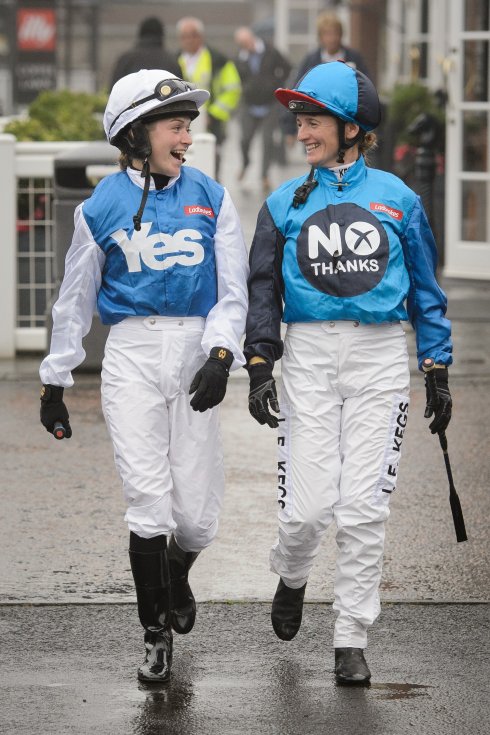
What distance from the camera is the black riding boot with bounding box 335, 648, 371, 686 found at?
476 cm

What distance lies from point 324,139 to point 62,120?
31.0 feet

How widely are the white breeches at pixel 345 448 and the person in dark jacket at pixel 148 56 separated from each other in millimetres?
8748

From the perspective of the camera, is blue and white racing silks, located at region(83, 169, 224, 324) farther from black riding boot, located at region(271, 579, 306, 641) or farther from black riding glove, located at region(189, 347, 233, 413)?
black riding boot, located at region(271, 579, 306, 641)

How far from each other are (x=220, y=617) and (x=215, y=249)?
1.27 metres

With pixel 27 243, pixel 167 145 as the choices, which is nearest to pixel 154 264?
pixel 167 145

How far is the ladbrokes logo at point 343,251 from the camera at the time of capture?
485 centimetres

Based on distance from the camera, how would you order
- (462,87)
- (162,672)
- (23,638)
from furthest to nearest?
(462,87), (23,638), (162,672)

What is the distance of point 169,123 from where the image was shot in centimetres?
497

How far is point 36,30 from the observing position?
76.6 feet

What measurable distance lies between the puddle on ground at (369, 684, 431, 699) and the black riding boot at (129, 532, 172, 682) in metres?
0.63

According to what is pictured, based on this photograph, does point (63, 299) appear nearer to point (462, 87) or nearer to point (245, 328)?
point (245, 328)

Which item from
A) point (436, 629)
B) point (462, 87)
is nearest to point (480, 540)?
point (436, 629)

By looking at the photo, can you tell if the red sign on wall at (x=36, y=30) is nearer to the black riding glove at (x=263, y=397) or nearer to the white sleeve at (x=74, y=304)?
the white sleeve at (x=74, y=304)

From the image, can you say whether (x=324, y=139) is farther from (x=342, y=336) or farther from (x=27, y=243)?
(x=27, y=243)
